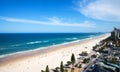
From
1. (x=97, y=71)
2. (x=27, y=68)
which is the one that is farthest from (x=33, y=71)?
(x=97, y=71)

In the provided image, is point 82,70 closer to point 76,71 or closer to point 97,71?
point 76,71

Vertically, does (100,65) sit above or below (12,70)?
above

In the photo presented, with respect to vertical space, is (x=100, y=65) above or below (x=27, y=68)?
above

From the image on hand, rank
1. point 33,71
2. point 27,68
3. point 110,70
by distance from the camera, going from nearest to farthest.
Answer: point 110,70
point 33,71
point 27,68

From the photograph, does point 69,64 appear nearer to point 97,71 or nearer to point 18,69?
point 97,71

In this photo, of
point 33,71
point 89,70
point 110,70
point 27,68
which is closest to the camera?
point 110,70

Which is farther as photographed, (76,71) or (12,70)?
(12,70)

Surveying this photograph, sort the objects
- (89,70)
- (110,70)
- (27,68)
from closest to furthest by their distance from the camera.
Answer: (110,70) → (89,70) → (27,68)

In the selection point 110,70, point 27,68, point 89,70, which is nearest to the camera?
point 110,70

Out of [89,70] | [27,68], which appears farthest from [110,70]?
[27,68]
